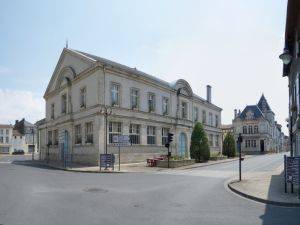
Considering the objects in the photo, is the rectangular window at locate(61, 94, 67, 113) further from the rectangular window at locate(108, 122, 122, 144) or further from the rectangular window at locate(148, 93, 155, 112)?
the rectangular window at locate(148, 93, 155, 112)

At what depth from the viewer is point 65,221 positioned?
25.7ft

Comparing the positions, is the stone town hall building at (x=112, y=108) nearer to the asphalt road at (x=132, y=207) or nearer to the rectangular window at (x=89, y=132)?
the rectangular window at (x=89, y=132)

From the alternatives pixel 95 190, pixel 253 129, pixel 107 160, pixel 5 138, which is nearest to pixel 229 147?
pixel 107 160

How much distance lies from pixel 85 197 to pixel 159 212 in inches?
131

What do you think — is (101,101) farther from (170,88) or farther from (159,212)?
(159,212)

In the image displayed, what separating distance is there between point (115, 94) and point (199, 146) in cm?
1073

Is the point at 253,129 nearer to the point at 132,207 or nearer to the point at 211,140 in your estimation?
the point at 211,140

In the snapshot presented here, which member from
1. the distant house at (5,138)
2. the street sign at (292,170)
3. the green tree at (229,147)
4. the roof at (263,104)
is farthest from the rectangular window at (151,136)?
the roof at (263,104)

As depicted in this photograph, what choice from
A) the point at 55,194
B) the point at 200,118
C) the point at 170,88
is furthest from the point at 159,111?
the point at 55,194

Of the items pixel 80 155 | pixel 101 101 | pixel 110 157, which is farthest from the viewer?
pixel 80 155

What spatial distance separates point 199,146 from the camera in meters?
35.7

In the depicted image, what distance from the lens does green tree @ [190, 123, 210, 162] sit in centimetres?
3553

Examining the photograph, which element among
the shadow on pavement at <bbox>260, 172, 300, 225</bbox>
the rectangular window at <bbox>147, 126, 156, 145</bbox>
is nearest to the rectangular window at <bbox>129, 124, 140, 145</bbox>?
the rectangular window at <bbox>147, 126, 156, 145</bbox>

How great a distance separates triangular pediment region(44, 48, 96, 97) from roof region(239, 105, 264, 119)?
5927cm
